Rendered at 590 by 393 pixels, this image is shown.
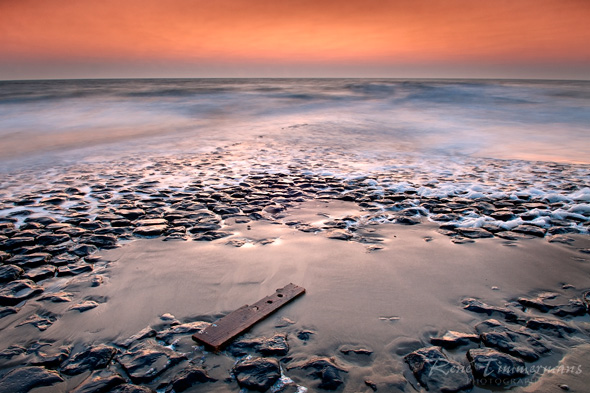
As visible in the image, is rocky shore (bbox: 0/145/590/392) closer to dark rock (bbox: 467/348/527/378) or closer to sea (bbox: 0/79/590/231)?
dark rock (bbox: 467/348/527/378)

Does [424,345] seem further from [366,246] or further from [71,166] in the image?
[71,166]

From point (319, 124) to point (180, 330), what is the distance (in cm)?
1292

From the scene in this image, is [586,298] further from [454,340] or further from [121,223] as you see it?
[121,223]

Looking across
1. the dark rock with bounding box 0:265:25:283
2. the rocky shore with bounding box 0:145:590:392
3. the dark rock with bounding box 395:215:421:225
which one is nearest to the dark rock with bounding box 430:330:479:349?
the rocky shore with bounding box 0:145:590:392

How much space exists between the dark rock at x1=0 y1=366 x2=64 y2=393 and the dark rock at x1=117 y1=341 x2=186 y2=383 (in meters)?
0.31

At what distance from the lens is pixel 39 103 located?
23.5m

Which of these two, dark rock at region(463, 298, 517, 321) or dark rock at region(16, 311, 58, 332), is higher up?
dark rock at region(16, 311, 58, 332)

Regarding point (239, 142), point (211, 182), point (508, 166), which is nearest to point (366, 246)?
point (211, 182)

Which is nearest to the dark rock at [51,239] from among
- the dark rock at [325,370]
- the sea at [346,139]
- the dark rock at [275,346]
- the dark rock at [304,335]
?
the sea at [346,139]

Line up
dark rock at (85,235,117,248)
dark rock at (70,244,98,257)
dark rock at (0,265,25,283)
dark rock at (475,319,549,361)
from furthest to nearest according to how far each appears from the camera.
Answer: dark rock at (85,235,117,248) → dark rock at (70,244,98,257) → dark rock at (0,265,25,283) → dark rock at (475,319,549,361)

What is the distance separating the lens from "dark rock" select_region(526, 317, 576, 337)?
7.04 ft

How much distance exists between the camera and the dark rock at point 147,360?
72.6 inches

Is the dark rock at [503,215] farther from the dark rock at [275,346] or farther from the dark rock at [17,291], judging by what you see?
the dark rock at [17,291]

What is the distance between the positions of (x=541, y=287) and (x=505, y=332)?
0.77 m
